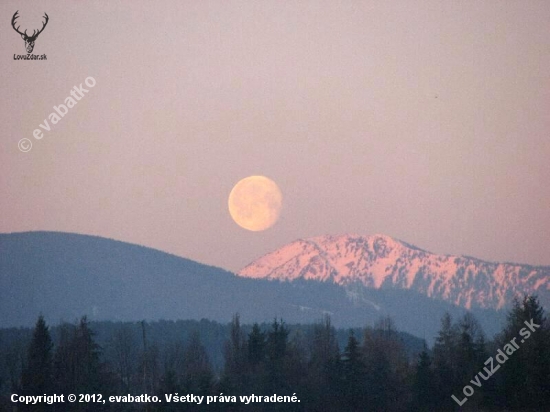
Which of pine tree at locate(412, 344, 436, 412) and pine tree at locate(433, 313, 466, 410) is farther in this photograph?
pine tree at locate(412, 344, 436, 412)

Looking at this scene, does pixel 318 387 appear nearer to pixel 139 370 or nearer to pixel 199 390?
pixel 199 390

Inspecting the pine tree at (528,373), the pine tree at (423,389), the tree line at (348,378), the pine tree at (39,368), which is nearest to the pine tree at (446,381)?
A: the tree line at (348,378)

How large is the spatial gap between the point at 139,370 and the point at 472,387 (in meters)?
41.4

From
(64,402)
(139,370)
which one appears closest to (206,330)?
(139,370)

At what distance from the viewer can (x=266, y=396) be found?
217 feet

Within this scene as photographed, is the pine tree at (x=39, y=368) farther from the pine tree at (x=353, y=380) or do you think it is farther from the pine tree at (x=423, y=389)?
the pine tree at (x=423, y=389)
